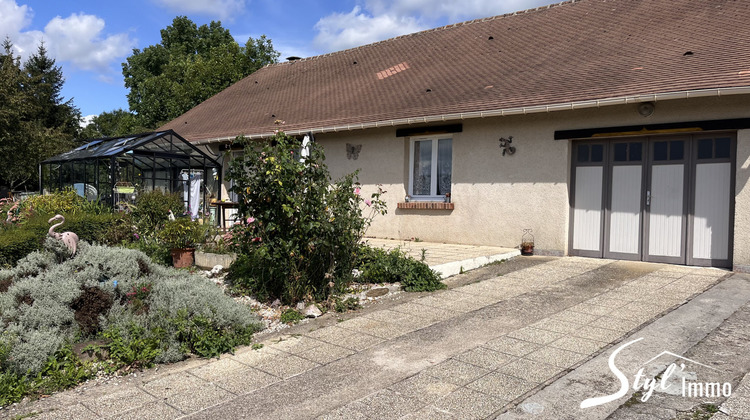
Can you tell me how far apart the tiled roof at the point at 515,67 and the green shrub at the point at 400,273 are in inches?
155

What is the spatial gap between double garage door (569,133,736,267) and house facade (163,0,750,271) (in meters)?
0.02

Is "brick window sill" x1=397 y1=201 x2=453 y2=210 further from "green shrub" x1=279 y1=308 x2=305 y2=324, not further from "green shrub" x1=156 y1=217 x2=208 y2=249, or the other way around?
"green shrub" x1=279 y1=308 x2=305 y2=324

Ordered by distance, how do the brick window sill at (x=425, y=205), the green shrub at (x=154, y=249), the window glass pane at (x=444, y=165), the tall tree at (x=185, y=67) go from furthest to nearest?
the tall tree at (x=185, y=67), the window glass pane at (x=444, y=165), the brick window sill at (x=425, y=205), the green shrub at (x=154, y=249)

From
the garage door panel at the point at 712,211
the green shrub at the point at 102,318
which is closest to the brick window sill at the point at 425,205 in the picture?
the garage door panel at the point at 712,211

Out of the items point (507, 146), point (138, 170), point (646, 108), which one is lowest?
point (138, 170)

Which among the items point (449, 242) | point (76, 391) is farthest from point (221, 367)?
point (449, 242)

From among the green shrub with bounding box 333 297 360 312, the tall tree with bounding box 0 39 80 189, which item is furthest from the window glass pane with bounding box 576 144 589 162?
the tall tree with bounding box 0 39 80 189

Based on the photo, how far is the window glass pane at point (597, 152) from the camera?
30.6ft

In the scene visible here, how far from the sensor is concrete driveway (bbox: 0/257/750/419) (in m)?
3.62

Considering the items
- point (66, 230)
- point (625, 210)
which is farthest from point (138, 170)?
point (625, 210)

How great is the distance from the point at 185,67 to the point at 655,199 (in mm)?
29318

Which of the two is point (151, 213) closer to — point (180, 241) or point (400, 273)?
point (180, 241)

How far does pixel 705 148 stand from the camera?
824cm

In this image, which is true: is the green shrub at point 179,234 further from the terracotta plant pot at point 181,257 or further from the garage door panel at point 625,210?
the garage door panel at point 625,210
